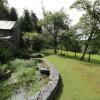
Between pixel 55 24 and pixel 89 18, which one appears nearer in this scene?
pixel 89 18

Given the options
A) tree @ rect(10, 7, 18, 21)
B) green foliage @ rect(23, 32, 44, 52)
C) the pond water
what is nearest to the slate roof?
green foliage @ rect(23, 32, 44, 52)

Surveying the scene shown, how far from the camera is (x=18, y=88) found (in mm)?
14469

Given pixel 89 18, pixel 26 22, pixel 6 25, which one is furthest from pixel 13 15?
pixel 89 18

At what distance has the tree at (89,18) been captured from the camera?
3431 centimetres

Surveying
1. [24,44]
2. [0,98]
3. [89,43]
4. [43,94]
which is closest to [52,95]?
[43,94]

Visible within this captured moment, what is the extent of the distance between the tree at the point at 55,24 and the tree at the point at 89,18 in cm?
981

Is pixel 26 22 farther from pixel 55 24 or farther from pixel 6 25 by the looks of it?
pixel 6 25

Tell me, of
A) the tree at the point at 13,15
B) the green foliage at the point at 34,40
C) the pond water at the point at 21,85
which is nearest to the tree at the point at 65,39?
the green foliage at the point at 34,40

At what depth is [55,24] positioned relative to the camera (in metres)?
44.8

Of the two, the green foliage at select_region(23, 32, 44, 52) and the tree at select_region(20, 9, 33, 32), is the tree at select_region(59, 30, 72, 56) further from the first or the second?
the tree at select_region(20, 9, 33, 32)

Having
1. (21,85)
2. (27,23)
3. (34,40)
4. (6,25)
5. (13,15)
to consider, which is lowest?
(21,85)

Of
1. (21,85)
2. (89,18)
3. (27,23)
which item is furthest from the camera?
(27,23)

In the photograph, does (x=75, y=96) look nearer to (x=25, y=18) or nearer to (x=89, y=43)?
(x=89, y=43)

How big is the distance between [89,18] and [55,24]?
35.5ft
